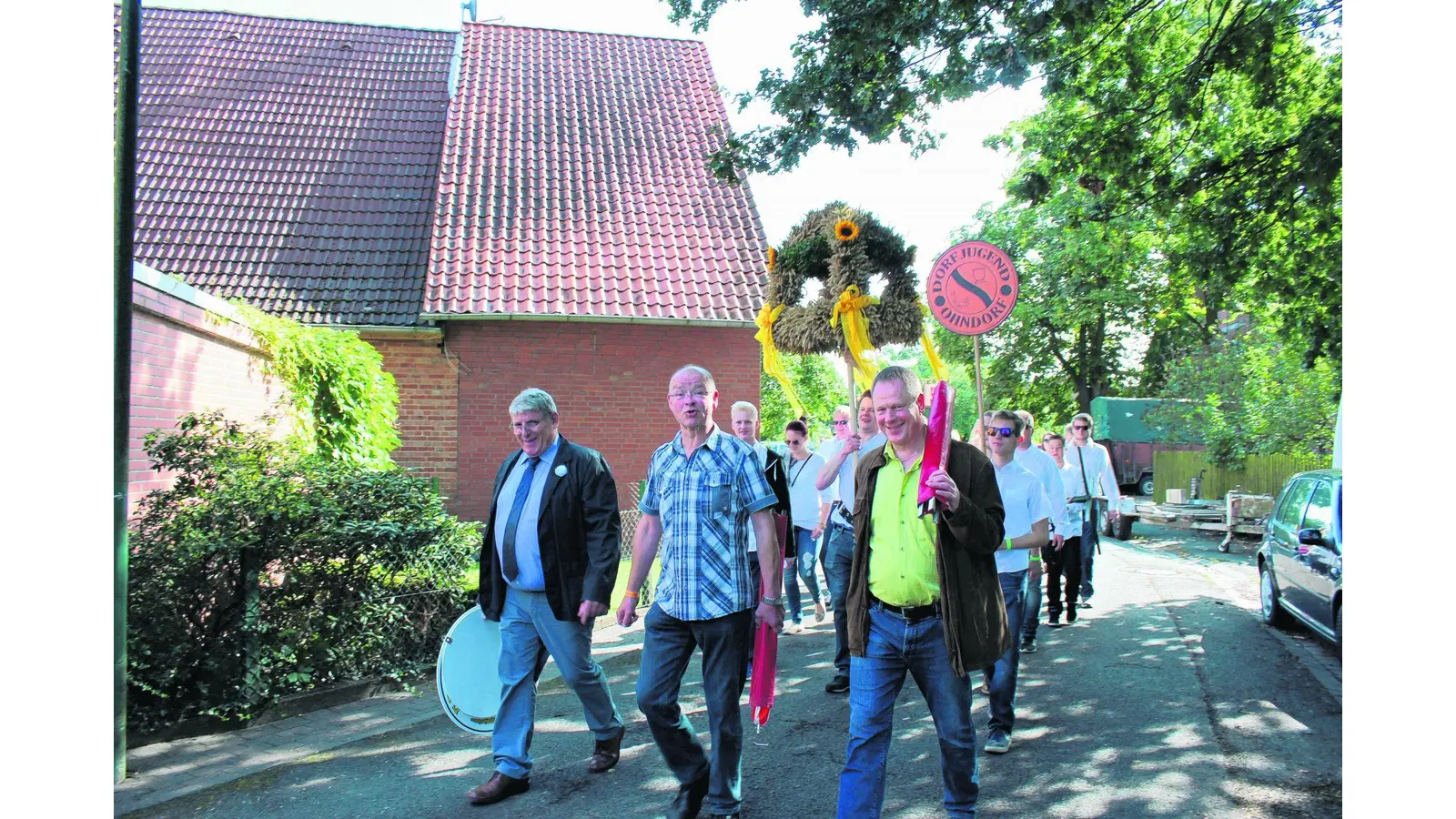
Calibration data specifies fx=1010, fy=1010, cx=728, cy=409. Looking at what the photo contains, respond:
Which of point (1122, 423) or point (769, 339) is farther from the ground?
point (769, 339)

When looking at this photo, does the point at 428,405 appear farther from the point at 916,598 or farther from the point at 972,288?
the point at 916,598

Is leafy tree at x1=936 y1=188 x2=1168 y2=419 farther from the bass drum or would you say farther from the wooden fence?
the bass drum

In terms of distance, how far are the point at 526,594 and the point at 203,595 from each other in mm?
2352

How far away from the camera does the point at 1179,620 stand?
994 centimetres

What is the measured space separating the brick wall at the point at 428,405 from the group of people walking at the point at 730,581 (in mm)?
9322

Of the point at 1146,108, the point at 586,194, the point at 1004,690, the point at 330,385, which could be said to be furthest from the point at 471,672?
the point at 586,194

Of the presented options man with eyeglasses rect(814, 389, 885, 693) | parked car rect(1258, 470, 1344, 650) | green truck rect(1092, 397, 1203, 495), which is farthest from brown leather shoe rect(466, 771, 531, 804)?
green truck rect(1092, 397, 1203, 495)

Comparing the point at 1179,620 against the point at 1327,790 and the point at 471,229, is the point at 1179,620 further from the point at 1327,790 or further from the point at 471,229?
the point at 471,229

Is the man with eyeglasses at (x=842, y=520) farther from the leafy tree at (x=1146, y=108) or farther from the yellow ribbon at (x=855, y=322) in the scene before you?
the leafy tree at (x=1146, y=108)

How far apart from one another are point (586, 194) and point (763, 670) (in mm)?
12407

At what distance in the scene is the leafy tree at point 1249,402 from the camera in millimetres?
21312

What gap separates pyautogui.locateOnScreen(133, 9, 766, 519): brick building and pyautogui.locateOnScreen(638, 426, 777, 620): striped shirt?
376 inches

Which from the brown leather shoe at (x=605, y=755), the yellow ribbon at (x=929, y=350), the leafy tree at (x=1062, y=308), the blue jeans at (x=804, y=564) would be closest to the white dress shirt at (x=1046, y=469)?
the yellow ribbon at (x=929, y=350)

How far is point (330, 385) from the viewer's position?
9.97 m
